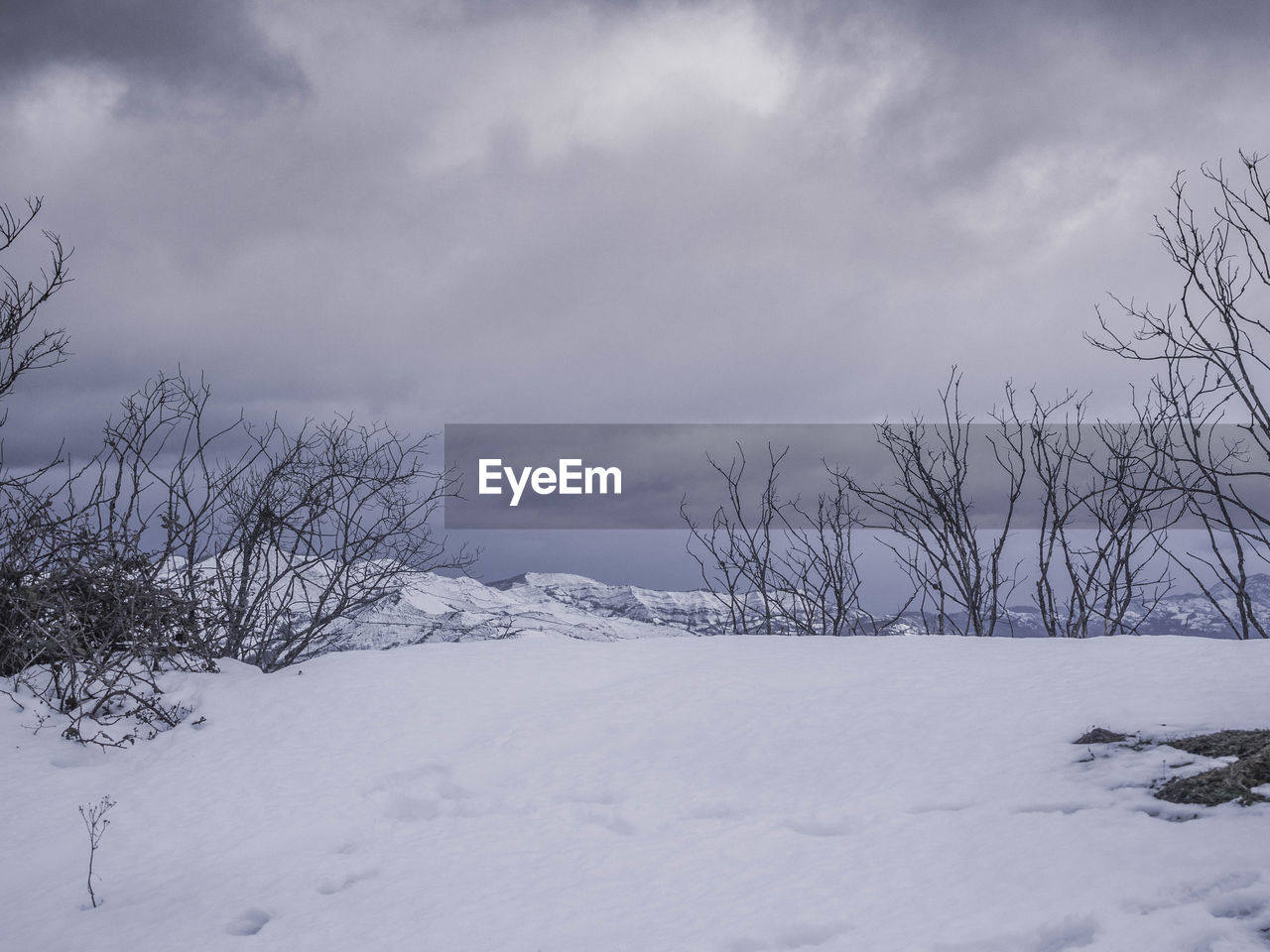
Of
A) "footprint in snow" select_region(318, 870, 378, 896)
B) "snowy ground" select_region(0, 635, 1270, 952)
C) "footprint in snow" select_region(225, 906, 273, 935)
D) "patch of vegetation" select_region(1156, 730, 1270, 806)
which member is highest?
"patch of vegetation" select_region(1156, 730, 1270, 806)

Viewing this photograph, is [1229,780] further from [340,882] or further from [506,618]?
[506,618]

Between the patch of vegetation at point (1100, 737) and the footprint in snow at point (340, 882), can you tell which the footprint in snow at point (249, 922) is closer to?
the footprint in snow at point (340, 882)

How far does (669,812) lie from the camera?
3.60 m

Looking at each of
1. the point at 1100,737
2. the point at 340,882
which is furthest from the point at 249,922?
the point at 1100,737

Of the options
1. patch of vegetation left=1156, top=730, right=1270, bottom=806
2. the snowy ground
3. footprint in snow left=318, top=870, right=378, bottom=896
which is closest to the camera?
the snowy ground

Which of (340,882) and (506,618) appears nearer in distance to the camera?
(340,882)

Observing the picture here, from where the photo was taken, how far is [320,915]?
3064 millimetres

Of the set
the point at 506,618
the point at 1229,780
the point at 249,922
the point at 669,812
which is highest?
the point at 506,618

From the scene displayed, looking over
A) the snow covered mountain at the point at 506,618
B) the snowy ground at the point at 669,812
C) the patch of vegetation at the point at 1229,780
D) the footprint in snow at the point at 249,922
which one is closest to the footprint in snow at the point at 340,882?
the snowy ground at the point at 669,812

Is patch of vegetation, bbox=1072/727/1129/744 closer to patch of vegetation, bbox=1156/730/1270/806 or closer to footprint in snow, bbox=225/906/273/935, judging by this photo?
patch of vegetation, bbox=1156/730/1270/806

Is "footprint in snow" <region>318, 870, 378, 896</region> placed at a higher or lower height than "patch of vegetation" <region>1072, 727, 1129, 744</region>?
lower

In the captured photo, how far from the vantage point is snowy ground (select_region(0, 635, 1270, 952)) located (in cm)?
258

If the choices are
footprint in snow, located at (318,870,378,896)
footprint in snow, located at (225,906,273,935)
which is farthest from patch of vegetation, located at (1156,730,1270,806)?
footprint in snow, located at (225,906,273,935)

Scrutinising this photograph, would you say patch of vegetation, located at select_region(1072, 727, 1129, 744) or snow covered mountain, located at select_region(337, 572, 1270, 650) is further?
→ snow covered mountain, located at select_region(337, 572, 1270, 650)
